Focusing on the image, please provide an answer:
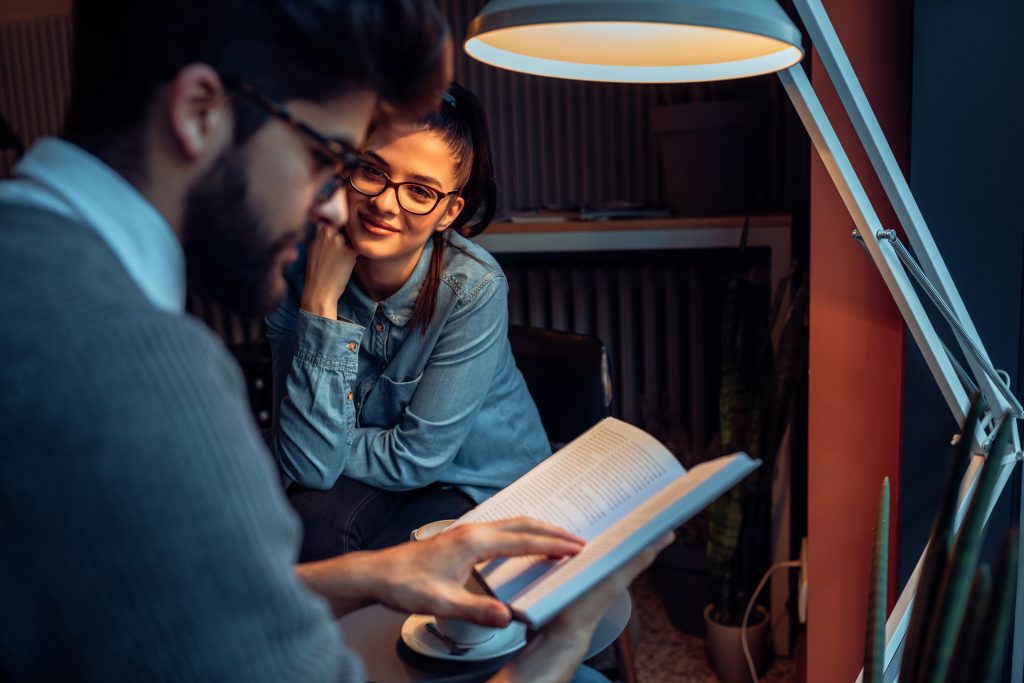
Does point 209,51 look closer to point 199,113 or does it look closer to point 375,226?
point 199,113

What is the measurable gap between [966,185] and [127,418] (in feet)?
4.09

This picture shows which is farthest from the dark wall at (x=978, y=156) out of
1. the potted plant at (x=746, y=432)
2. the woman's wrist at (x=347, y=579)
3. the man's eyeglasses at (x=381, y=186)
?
the woman's wrist at (x=347, y=579)

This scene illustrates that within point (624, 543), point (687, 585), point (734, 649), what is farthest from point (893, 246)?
point (687, 585)

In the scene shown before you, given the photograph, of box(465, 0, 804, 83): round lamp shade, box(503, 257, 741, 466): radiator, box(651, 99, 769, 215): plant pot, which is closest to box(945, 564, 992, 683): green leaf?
box(465, 0, 804, 83): round lamp shade

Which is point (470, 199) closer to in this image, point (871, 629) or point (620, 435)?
point (620, 435)

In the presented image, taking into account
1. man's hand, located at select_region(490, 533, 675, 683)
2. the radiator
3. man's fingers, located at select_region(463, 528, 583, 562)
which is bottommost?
the radiator

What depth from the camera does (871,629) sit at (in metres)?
0.69

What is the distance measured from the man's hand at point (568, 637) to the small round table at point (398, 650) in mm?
92

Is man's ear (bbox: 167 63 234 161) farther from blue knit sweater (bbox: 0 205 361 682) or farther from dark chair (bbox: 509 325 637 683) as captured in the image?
dark chair (bbox: 509 325 637 683)

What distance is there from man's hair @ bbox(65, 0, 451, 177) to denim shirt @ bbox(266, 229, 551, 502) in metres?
0.84

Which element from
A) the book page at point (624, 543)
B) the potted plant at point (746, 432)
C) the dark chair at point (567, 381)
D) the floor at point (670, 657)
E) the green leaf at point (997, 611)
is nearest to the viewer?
the green leaf at point (997, 611)

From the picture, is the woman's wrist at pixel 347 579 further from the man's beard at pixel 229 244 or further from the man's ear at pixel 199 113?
the man's ear at pixel 199 113

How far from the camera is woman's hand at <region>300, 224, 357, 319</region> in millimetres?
1516

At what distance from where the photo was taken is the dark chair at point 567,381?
5.85 feet
